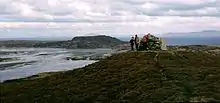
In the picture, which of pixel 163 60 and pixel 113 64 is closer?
pixel 163 60

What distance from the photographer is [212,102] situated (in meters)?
43.6

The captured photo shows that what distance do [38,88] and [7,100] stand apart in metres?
8.88

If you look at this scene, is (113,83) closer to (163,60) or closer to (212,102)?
(163,60)

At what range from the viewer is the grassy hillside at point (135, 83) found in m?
51.5

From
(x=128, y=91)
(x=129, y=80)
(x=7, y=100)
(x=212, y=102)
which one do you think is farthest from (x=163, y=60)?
(x=212, y=102)

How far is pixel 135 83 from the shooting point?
63281 millimetres

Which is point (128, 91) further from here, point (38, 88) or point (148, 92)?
point (38, 88)

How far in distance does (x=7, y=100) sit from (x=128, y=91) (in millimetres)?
20470

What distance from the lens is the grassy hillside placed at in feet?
169

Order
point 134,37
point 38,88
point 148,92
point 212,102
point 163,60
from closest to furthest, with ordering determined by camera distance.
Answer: point 212,102, point 148,92, point 38,88, point 163,60, point 134,37

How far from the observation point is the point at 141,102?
4919 cm

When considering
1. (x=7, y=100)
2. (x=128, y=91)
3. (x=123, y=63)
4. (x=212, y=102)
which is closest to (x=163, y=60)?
(x=123, y=63)

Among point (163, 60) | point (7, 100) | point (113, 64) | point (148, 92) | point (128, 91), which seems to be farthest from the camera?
point (113, 64)

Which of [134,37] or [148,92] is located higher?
[134,37]
